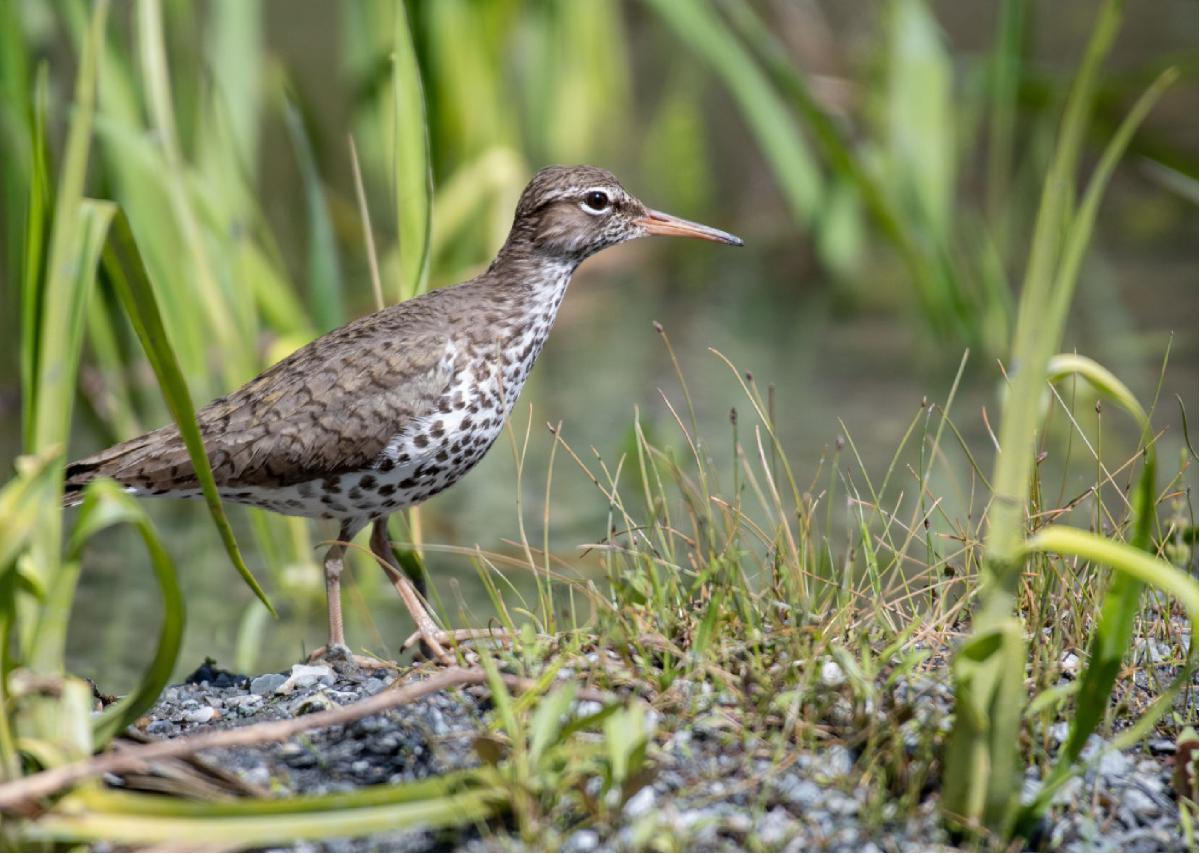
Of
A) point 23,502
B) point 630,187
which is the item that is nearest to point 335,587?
point 23,502

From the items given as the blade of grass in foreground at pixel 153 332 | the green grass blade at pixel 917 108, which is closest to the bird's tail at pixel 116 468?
the blade of grass in foreground at pixel 153 332

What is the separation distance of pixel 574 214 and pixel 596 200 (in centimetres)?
10

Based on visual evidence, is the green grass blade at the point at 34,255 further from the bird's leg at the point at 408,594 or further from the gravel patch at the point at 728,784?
the bird's leg at the point at 408,594

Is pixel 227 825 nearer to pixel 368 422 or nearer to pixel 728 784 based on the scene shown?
pixel 728 784

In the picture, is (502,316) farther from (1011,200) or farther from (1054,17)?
(1054,17)

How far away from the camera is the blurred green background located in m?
7.59

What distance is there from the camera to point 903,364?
1141cm

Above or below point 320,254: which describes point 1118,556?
below

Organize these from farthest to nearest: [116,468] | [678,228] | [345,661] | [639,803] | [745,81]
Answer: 1. [745,81]
2. [678,228]
3. [116,468]
4. [345,661]
5. [639,803]

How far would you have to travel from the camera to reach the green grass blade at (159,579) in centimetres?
334

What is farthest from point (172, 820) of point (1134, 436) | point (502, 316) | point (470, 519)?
point (1134, 436)

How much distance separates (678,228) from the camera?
19.5 feet

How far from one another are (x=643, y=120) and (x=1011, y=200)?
4.99 metres

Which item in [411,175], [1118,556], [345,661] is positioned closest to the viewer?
[1118,556]
